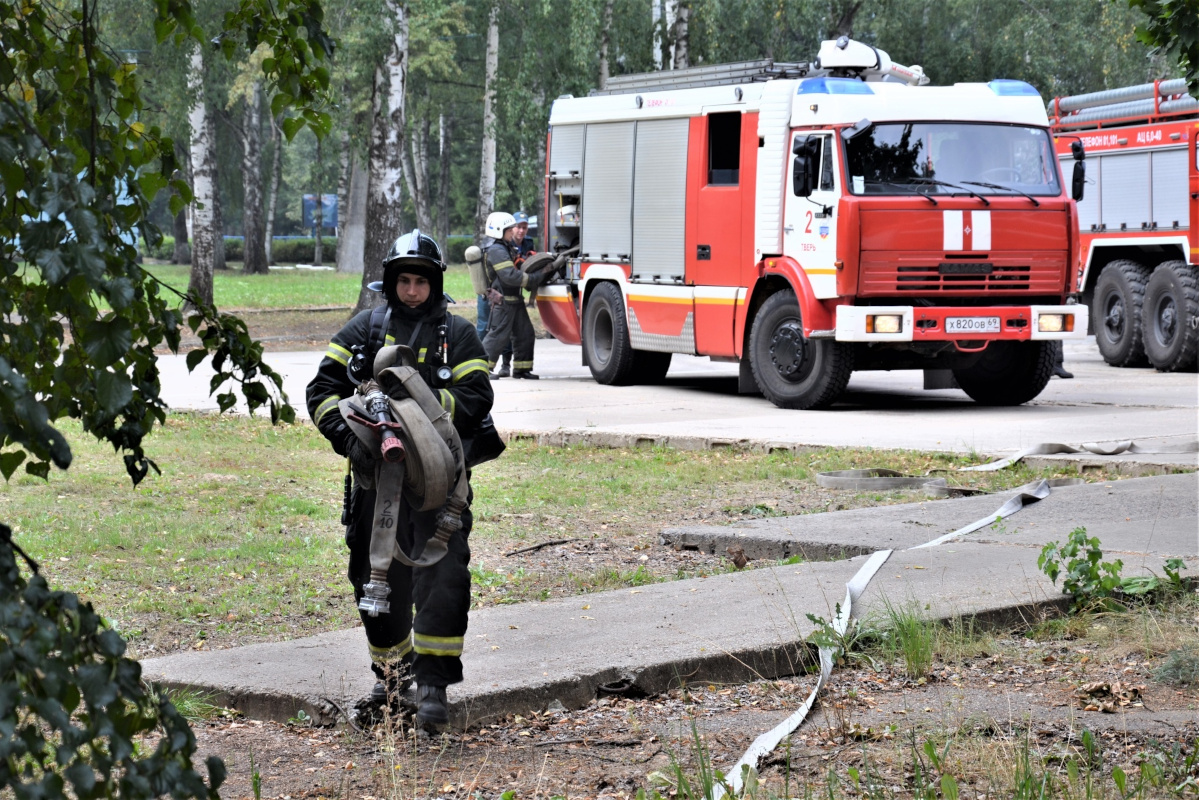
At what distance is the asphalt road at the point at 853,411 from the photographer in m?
11.8

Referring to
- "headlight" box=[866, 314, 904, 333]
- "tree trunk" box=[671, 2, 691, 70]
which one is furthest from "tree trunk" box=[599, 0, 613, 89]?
"headlight" box=[866, 314, 904, 333]

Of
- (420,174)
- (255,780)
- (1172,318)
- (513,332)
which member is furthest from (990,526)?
(420,174)

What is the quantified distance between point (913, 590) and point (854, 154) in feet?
26.9

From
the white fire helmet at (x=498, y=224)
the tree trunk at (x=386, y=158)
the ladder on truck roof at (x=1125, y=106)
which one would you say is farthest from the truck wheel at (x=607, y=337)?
the ladder on truck roof at (x=1125, y=106)

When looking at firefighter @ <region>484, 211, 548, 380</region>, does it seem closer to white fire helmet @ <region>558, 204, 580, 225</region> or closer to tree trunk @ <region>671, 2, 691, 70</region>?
white fire helmet @ <region>558, 204, 580, 225</region>

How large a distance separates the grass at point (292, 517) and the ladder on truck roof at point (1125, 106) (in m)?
9.16

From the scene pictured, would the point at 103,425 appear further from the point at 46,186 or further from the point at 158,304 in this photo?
the point at 46,186

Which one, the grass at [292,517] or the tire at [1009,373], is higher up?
the tire at [1009,373]

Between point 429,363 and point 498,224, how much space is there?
12903mm

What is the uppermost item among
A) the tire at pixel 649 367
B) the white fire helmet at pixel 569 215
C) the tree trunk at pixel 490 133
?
the tree trunk at pixel 490 133

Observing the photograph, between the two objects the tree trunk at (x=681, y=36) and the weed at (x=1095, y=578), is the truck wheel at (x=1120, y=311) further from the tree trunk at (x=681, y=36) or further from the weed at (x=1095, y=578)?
the weed at (x=1095, y=578)

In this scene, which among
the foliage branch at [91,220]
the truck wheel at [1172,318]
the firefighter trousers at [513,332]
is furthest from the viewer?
the firefighter trousers at [513,332]

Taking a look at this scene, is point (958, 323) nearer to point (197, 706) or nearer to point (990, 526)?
point (990, 526)

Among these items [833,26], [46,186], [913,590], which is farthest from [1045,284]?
[833,26]
